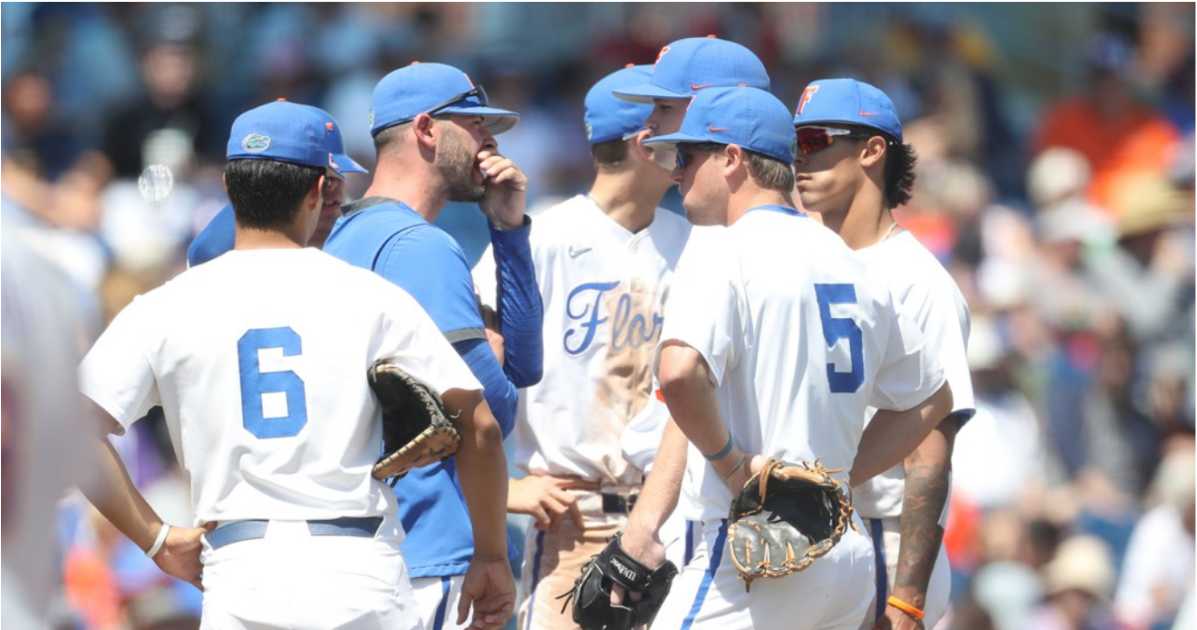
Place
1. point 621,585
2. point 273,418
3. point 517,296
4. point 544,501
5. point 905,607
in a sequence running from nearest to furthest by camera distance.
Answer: point 273,418 < point 621,585 < point 905,607 < point 517,296 < point 544,501

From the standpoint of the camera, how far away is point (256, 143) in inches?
152

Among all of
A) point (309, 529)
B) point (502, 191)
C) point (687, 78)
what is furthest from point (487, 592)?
point (687, 78)

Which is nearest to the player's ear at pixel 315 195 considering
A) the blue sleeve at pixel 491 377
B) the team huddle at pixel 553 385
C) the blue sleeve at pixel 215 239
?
the team huddle at pixel 553 385

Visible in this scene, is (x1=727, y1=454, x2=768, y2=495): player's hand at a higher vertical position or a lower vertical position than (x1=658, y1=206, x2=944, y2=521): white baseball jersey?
lower

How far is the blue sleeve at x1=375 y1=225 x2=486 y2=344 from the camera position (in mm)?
4223

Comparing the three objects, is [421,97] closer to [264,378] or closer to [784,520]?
[264,378]

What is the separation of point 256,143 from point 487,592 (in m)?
1.27

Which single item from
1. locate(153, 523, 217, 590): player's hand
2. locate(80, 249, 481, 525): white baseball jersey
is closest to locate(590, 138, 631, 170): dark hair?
locate(80, 249, 481, 525): white baseball jersey

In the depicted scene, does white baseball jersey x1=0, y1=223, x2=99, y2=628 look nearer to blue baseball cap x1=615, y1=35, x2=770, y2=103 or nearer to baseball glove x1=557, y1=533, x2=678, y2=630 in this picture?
baseball glove x1=557, y1=533, x2=678, y2=630

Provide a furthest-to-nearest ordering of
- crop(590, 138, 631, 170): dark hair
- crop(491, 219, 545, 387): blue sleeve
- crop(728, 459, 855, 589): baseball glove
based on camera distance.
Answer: crop(590, 138, 631, 170): dark hair < crop(491, 219, 545, 387): blue sleeve < crop(728, 459, 855, 589): baseball glove

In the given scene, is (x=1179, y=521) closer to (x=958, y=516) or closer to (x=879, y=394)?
(x=958, y=516)

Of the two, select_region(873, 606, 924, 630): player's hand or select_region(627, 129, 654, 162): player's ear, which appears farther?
select_region(627, 129, 654, 162): player's ear

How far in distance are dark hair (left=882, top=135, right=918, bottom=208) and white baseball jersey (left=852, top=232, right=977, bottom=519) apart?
0.28m

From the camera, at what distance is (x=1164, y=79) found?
1264 centimetres
